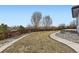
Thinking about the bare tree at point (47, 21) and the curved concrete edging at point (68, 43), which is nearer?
the curved concrete edging at point (68, 43)

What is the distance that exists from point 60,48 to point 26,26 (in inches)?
21.1

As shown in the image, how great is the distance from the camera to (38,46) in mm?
3018

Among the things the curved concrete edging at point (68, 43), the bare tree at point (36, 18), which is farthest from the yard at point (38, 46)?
the bare tree at point (36, 18)

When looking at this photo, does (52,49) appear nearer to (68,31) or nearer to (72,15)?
(68,31)

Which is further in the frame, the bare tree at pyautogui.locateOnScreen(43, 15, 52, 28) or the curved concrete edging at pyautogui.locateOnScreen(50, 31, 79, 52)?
the bare tree at pyautogui.locateOnScreen(43, 15, 52, 28)

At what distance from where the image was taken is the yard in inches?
117

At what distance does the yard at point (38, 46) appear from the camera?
2982 mm

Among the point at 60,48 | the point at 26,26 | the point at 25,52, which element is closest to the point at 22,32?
the point at 26,26

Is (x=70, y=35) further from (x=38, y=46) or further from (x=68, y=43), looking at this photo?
(x=38, y=46)

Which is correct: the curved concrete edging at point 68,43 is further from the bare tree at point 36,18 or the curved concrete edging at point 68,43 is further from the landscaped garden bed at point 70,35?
the bare tree at point 36,18

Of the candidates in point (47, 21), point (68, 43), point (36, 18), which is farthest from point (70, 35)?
point (36, 18)

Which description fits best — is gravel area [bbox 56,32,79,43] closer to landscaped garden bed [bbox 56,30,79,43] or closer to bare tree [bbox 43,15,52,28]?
landscaped garden bed [bbox 56,30,79,43]

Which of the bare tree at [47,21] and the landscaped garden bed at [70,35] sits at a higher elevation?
the bare tree at [47,21]

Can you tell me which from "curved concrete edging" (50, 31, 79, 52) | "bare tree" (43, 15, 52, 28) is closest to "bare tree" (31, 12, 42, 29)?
"bare tree" (43, 15, 52, 28)
